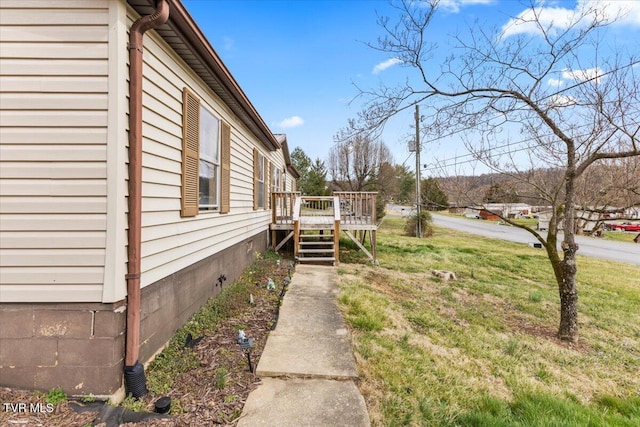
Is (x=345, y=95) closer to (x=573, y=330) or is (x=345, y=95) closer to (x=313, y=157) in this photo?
(x=573, y=330)

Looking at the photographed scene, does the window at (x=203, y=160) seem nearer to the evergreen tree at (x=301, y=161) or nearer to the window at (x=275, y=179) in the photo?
the window at (x=275, y=179)

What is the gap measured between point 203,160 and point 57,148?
6.25ft

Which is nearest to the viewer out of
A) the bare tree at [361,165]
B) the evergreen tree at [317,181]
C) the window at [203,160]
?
the window at [203,160]

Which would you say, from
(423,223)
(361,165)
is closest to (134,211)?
(423,223)

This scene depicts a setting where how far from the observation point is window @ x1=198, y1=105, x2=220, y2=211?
404 centimetres

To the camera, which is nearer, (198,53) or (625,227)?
(198,53)

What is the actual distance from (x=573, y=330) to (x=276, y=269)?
5169 mm

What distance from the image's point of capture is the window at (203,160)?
344cm

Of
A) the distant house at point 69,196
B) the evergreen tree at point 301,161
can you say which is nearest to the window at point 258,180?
the distant house at point 69,196

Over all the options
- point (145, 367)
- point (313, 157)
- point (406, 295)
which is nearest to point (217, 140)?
point (145, 367)

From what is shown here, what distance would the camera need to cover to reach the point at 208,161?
4250mm

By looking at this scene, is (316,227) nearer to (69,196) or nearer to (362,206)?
(362,206)

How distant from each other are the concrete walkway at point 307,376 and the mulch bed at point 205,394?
0.39 ft

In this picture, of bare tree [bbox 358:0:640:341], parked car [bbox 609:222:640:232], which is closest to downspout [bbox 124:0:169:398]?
bare tree [bbox 358:0:640:341]
